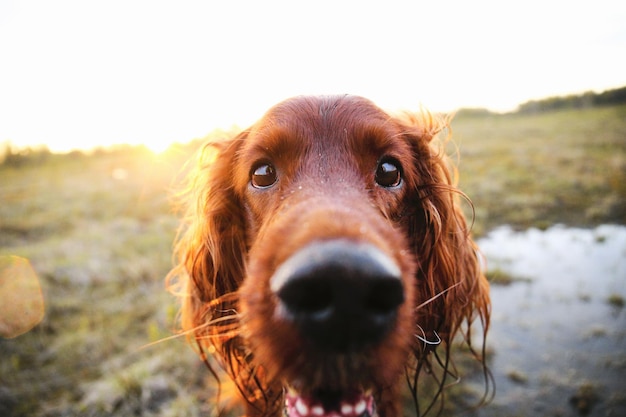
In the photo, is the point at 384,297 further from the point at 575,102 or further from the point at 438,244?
the point at 575,102

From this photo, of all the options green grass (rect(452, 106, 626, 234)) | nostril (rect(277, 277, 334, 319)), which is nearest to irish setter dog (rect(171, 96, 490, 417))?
nostril (rect(277, 277, 334, 319))

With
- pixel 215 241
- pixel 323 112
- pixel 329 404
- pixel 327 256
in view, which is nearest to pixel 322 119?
pixel 323 112

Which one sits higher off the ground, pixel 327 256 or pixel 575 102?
pixel 575 102

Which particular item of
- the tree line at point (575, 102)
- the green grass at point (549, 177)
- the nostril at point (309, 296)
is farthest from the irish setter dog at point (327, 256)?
the tree line at point (575, 102)

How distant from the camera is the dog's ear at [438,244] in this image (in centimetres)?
236

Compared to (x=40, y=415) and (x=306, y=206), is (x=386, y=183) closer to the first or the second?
(x=306, y=206)

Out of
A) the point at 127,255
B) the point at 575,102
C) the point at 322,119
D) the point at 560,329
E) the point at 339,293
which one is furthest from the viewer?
the point at 575,102

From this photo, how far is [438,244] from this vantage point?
238cm

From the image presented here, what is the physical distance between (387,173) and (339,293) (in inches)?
47.8

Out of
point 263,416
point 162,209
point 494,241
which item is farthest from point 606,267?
point 162,209

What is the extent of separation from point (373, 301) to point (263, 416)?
1.75 meters

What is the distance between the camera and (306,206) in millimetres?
1496

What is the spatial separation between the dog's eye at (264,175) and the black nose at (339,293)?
1.02 metres

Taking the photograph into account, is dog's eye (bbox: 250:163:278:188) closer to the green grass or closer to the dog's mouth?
the dog's mouth
